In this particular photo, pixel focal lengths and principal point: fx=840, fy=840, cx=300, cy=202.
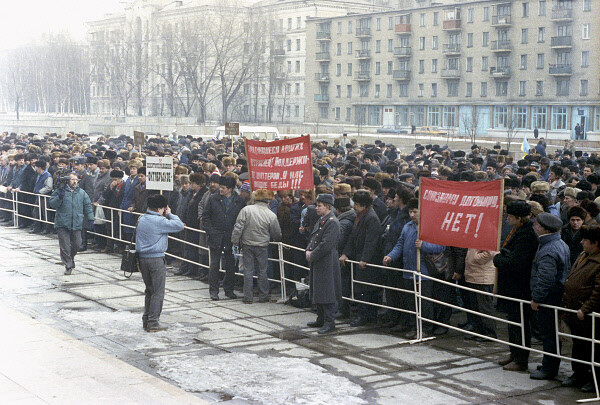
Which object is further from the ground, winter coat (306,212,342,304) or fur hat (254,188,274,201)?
fur hat (254,188,274,201)

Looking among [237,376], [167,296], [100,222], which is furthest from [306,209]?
[100,222]

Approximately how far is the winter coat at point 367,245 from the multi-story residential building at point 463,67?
51.2 metres

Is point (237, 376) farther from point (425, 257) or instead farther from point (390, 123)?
point (390, 123)

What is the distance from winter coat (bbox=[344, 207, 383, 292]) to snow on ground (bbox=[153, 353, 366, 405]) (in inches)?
83.3

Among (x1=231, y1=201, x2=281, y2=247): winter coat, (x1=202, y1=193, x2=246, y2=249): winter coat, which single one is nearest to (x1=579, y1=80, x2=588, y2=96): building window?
(x1=202, y1=193, x2=246, y2=249): winter coat

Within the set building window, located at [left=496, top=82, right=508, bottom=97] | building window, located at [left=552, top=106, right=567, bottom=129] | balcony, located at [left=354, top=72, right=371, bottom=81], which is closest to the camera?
building window, located at [left=552, top=106, right=567, bottom=129]

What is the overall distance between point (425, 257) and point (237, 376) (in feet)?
10.1

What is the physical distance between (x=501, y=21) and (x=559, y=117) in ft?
35.2

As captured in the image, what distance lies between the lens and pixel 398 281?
36.3ft

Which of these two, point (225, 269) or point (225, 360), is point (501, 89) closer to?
point (225, 269)

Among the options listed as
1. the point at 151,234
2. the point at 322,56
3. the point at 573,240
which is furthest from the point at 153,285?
the point at 322,56

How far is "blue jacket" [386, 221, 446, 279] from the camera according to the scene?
10.6 metres

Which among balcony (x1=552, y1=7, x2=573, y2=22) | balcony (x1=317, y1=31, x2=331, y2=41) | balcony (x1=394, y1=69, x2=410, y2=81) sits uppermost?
balcony (x1=317, y1=31, x2=331, y2=41)

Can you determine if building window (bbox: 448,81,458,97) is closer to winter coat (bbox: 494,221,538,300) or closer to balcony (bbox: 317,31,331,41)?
balcony (bbox: 317,31,331,41)
